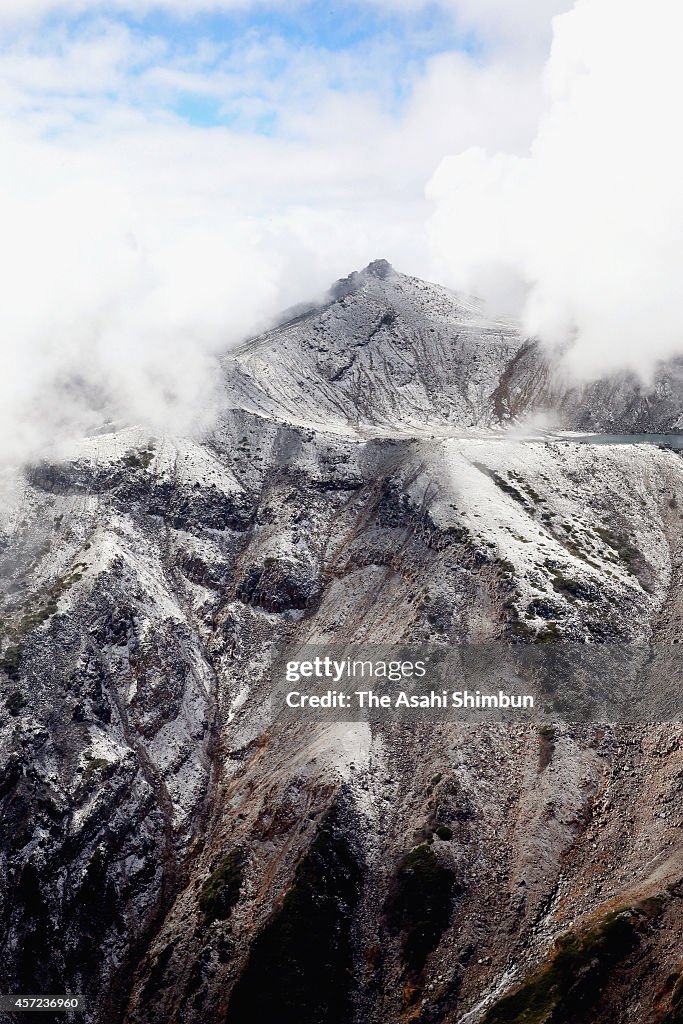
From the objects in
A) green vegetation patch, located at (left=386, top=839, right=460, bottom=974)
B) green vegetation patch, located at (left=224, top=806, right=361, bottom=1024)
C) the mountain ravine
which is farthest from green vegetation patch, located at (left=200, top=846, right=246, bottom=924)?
green vegetation patch, located at (left=386, top=839, right=460, bottom=974)

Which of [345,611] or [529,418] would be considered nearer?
[345,611]

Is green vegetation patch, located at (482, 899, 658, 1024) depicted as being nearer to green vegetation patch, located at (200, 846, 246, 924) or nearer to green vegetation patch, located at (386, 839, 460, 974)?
green vegetation patch, located at (386, 839, 460, 974)

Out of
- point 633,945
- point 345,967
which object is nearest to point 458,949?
point 345,967

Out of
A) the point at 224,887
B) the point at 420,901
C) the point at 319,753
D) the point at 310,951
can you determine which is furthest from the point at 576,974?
the point at 224,887

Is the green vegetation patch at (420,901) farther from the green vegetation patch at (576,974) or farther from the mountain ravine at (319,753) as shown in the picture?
the green vegetation patch at (576,974)

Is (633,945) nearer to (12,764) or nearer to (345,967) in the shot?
(345,967)

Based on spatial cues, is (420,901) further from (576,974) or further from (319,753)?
(319,753)

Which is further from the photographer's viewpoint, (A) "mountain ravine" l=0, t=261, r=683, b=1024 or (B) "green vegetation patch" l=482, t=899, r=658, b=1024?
(A) "mountain ravine" l=0, t=261, r=683, b=1024

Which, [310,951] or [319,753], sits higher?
[319,753]
